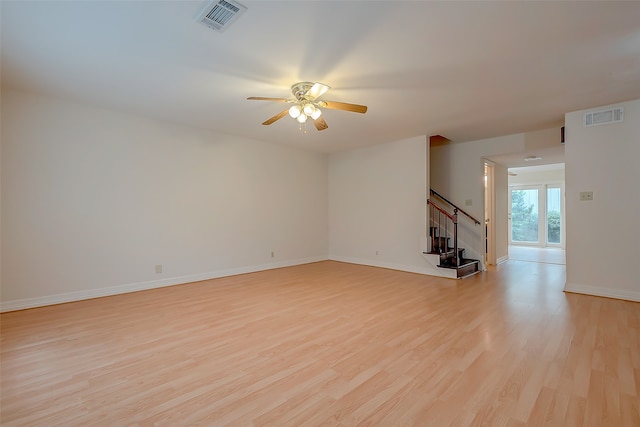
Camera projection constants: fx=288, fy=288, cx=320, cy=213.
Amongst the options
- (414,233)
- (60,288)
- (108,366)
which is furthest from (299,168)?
(108,366)

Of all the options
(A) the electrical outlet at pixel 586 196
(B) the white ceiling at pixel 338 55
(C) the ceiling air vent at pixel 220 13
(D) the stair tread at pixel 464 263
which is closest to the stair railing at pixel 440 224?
(D) the stair tread at pixel 464 263

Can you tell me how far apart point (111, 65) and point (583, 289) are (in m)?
6.58

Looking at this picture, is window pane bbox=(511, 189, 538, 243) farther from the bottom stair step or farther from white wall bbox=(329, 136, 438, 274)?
white wall bbox=(329, 136, 438, 274)

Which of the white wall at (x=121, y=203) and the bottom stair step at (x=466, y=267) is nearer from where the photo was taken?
the white wall at (x=121, y=203)

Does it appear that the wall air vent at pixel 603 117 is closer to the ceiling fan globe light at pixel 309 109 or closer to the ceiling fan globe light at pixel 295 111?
the ceiling fan globe light at pixel 309 109

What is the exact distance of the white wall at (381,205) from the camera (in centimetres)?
570

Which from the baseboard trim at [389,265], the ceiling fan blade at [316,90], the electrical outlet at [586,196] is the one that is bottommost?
the baseboard trim at [389,265]

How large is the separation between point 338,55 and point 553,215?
10471mm

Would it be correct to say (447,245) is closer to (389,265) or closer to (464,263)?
(464,263)

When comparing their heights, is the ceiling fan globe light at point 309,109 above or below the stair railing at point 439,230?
above

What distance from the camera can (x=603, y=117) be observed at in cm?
401

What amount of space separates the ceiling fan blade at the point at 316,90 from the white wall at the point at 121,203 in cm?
283

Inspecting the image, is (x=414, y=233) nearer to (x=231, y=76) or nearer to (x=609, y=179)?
(x=609, y=179)

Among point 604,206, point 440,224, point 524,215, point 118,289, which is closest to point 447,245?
point 440,224
